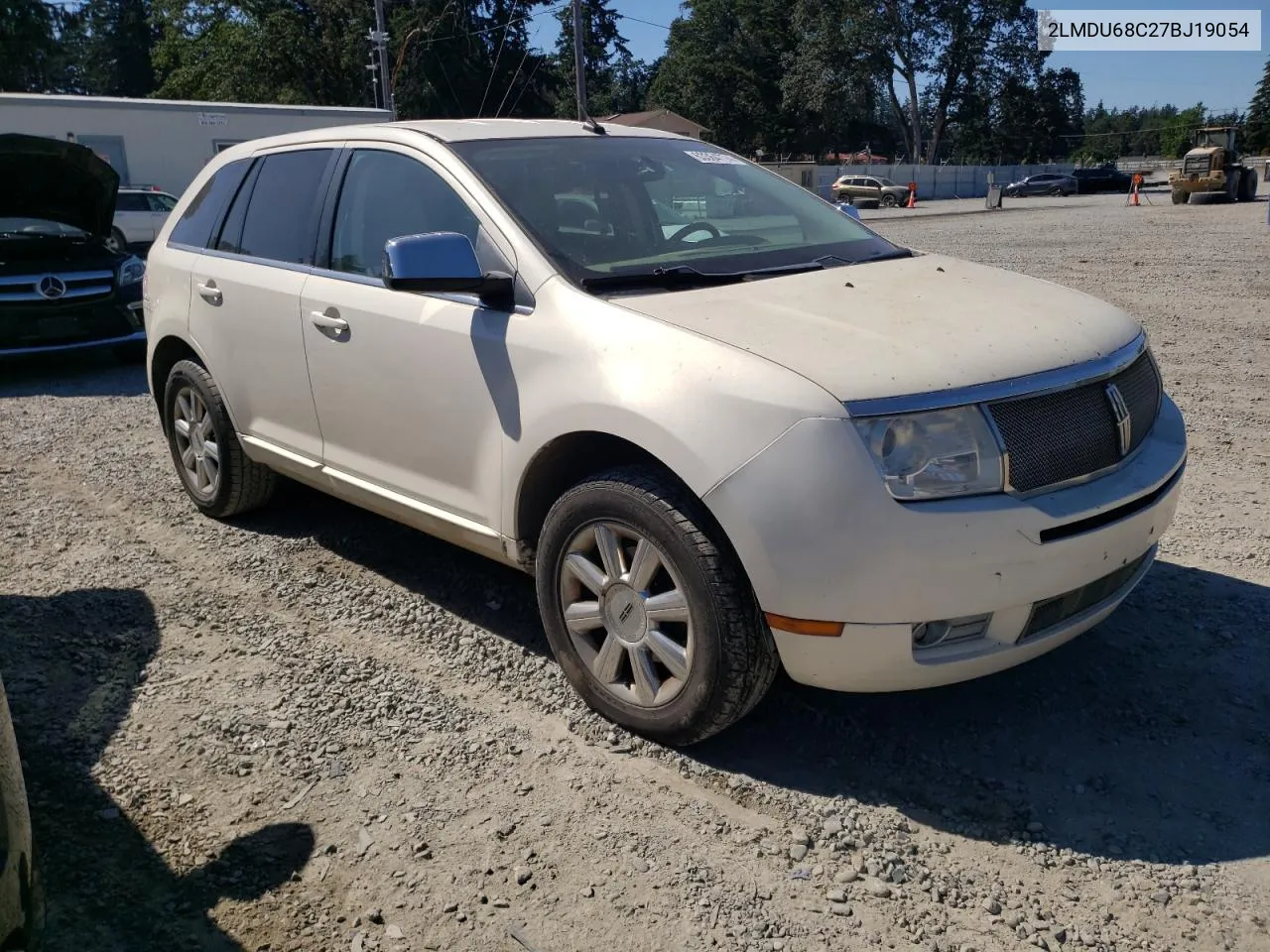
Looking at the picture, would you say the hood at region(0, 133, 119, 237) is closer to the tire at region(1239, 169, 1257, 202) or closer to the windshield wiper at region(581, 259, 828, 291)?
the windshield wiper at region(581, 259, 828, 291)

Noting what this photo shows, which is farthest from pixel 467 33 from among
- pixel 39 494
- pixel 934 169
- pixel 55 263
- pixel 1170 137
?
pixel 1170 137

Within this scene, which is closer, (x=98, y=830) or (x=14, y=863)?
(x=14, y=863)

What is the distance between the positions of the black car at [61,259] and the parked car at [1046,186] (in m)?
51.9

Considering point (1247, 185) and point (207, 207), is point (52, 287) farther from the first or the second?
point (1247, 185)

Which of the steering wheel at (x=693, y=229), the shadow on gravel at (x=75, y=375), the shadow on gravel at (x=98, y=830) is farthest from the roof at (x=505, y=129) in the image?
the shadow on gravel at (x=75, y=375)

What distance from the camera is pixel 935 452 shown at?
2.68 meters

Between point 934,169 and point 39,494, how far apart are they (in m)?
59.9

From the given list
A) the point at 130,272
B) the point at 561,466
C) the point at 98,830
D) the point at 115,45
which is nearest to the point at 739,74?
the point at 115,45

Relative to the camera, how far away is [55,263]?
9.49m

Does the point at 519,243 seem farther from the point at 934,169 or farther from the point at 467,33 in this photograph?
the point at 934,169

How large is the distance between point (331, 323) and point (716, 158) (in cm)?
169

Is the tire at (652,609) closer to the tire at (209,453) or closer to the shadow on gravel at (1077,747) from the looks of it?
the shadow on gravel at (1077,747)

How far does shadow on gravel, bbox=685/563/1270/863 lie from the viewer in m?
2.85

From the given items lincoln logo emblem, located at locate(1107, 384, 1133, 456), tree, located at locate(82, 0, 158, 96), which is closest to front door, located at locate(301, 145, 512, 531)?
lincoln logo emblem, located at locate(1107, 384, 1133, 456)
